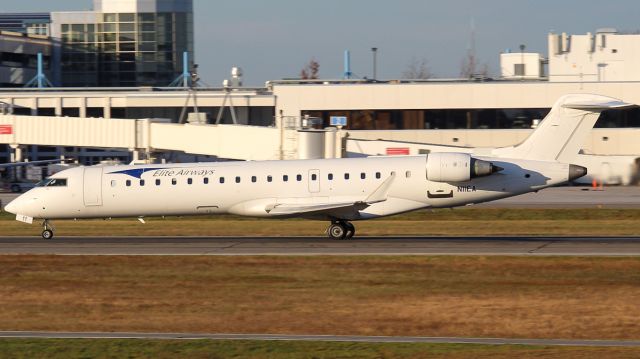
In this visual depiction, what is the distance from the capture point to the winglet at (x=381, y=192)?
36906 mm

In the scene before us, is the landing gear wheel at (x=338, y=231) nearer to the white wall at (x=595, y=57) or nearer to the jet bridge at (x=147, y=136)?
the jet bridge at (x=147, y=136)

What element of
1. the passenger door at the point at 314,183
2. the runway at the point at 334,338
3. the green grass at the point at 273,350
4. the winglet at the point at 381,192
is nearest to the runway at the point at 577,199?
the winglet at the point at 381,192

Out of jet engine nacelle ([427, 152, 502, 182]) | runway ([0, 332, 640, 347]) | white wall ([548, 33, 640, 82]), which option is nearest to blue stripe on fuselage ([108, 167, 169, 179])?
jet engine nacelle ([427, 152, 502, 182])

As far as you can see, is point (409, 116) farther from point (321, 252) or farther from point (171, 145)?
point (321, 252)

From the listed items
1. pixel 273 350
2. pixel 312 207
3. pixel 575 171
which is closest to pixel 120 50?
pixel 312 207

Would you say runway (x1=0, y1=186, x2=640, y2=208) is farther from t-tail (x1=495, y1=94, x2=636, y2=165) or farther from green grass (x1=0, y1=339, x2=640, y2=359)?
green grass (x1=0, y1=339, x2=640, y2=359)

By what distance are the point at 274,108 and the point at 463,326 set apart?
58.1m

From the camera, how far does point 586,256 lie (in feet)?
105

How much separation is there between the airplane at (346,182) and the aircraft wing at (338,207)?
3 centimetres

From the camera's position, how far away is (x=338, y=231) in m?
38.4

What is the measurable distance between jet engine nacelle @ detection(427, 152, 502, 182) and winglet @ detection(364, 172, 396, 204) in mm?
1456

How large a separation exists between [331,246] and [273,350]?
15.2m

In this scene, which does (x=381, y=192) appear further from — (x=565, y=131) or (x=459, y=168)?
(x=565, y=131)

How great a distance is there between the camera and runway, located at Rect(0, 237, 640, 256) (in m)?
33.9
